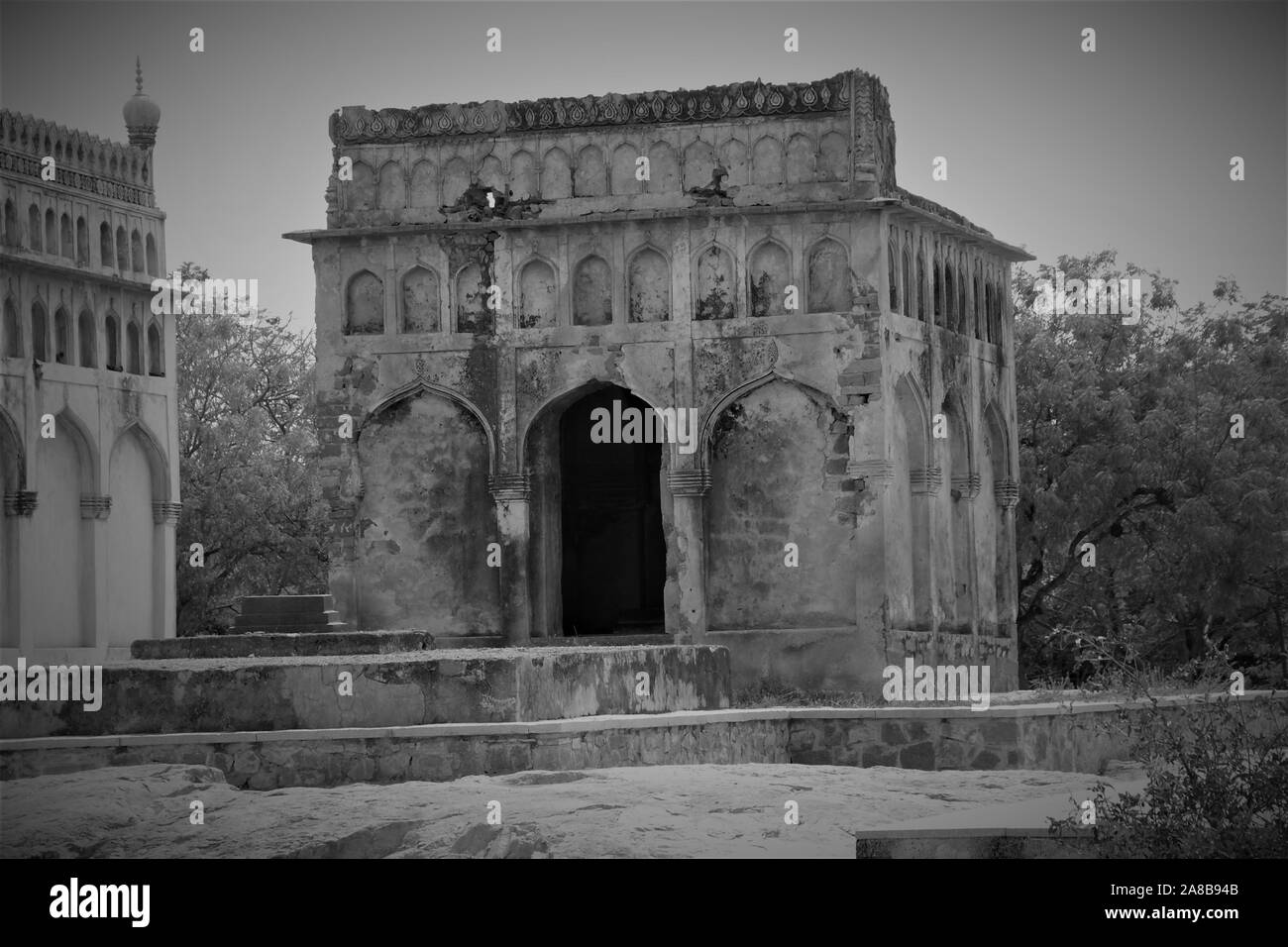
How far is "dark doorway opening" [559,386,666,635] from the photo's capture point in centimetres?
3141

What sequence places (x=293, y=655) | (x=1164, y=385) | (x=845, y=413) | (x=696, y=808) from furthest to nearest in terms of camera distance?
(x=1164, y=385) → (x=845, y=413) → (x=293, y=655) → (x=696, y=808)

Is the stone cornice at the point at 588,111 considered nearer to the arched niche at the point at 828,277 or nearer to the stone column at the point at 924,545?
the arched niche at the point at 828,277

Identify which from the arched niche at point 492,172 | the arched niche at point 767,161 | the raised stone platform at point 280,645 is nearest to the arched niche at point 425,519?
the arched niche at point 492,172

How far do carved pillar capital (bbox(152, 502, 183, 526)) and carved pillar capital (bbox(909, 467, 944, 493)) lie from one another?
16348 millimetres

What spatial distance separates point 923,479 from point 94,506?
16.2m

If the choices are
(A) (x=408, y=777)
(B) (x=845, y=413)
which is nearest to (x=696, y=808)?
(A) (x=408, y=777)

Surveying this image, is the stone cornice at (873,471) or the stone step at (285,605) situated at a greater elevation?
the stone cornice at (873,471)

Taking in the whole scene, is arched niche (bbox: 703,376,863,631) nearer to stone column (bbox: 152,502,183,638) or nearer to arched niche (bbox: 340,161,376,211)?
arched niche (bbox: 340,161,376,211)

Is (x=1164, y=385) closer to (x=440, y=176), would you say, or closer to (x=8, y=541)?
(x=440, y=176)

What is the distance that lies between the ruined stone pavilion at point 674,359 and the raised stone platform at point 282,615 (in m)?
3.71

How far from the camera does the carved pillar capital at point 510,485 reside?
92.8 ft
